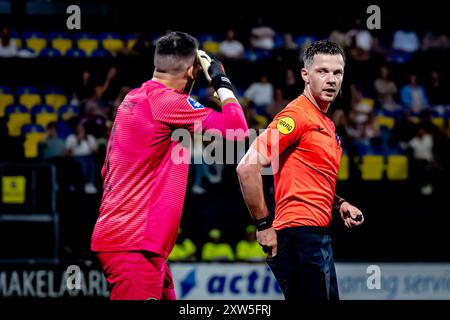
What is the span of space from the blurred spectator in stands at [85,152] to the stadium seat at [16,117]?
1.47 metres

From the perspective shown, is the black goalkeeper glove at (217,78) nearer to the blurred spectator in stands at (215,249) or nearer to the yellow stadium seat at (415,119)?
the blurred spectator in stands at (215,249)

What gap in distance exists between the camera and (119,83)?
494 inches

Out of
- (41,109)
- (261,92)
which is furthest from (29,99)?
(261,92)

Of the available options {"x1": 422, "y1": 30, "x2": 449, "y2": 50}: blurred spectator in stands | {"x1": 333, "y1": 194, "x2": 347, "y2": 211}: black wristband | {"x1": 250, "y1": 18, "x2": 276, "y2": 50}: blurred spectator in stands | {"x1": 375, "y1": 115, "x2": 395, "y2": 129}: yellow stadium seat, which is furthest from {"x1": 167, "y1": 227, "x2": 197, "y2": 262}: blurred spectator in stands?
{"x1": 422, "y1": 30, "x2": 449, "y2": 50}: blurred spectator in stands

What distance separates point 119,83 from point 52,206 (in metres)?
3.64

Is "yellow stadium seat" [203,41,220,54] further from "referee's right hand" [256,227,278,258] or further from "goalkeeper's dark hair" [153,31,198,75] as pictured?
"referee's right hand" [256,227,278,258]

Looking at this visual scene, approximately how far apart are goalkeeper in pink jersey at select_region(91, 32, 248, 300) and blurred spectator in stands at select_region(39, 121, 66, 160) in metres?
A: 6.64

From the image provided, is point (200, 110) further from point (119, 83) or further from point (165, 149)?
point (119, 83)

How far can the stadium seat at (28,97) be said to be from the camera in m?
13.4

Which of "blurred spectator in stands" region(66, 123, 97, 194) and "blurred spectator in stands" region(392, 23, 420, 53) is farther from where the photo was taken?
"blurred spectator in stands" region(392, 23, 420, 53)

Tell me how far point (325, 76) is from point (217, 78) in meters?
0.62

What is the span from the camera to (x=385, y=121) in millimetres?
12734

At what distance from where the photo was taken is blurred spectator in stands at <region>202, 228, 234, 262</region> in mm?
9672

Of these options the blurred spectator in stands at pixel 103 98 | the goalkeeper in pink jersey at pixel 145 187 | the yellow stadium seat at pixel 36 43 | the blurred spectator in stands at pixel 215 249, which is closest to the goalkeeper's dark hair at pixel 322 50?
the goalkeeper in pink jersey at pixel 145 187
